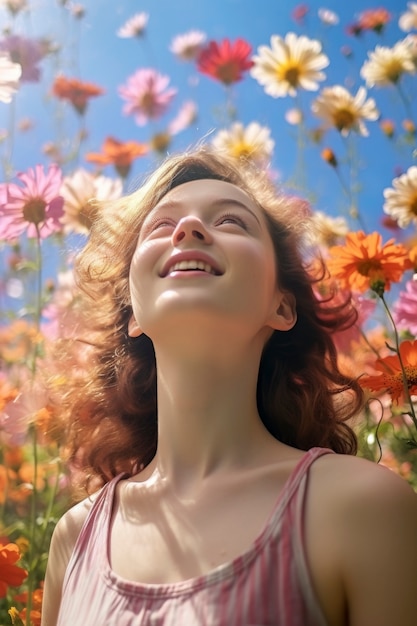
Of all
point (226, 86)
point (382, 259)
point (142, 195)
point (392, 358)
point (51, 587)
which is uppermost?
point (226, 86)

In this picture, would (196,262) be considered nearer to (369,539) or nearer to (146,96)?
(369,539)

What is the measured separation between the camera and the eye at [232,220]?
0.71m

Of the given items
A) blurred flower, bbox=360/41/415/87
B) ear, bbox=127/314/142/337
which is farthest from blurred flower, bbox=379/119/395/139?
ear, bbox=127/314/142/337

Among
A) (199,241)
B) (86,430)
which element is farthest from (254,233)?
(86,430)

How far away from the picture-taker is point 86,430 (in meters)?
0.86

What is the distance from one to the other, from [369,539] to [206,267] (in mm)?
257

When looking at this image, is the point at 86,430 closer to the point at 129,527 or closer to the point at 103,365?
the point at 103,365

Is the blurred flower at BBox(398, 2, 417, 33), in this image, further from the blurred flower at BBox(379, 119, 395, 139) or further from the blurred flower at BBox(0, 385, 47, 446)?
the blurred flower at BBox(0, 385, 47, 446)

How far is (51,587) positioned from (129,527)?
0.11 m

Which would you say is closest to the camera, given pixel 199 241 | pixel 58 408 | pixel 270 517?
pixel 270 517

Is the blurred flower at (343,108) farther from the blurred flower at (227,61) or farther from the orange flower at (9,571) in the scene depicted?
the orange flower at (9,571)

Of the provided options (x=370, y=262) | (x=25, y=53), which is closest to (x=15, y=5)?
(x=25, y=53)

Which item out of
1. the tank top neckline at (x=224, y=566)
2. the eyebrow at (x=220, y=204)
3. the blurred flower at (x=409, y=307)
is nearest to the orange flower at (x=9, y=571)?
the tank top neckline at (x=224, y=566)

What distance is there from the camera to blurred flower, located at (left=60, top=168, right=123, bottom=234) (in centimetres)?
107
